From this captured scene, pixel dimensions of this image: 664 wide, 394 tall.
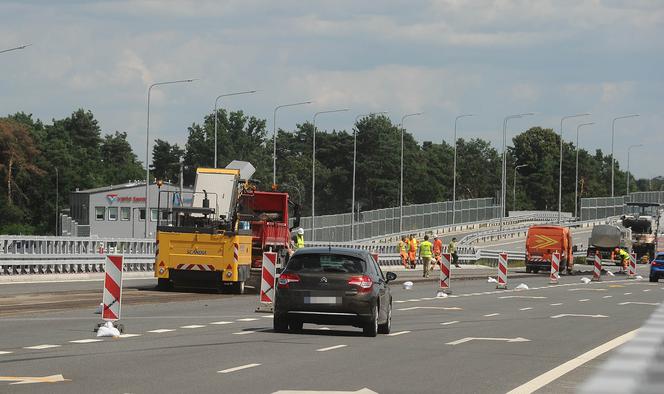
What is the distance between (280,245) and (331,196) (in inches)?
4585

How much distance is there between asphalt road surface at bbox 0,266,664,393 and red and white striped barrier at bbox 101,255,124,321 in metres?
0.47

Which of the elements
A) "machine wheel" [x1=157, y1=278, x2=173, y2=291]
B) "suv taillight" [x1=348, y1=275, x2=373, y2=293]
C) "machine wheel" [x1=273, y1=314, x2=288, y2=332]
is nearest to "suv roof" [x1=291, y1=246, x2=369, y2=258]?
"suv taillight" [x1=348, y1=275, x2=373, y2=293]

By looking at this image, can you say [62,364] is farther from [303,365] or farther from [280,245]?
[280,245]

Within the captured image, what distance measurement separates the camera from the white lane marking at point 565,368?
480 inches

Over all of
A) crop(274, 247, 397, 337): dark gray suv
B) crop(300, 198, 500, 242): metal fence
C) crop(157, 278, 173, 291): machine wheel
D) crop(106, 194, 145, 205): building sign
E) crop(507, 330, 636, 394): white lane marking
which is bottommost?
crop(507, 330, 636, 394): white lane marking

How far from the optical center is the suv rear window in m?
18.7

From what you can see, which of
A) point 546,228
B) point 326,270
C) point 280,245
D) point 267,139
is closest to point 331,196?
point 267,139

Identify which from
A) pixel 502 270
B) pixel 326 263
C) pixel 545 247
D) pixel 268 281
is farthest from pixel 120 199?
pixel 326 263

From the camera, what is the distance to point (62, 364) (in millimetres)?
13289

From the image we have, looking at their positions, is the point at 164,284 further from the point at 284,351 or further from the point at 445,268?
the point at 284,351

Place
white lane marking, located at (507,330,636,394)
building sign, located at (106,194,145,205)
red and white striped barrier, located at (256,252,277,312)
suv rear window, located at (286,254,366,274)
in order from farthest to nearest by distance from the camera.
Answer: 1. building sign, located at (106,194,145,205)
2. red and white striped barrier, located at (256,252,277,312)
3. suv rear window, located at (286,254,366,274)
4. white lane marking, located at (507,330,636,394)

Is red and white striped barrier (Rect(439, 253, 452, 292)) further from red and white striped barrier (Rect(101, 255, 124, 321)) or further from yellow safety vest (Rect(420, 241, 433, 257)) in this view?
red and white striped barrier (Rect(101, 255, 124, 321))

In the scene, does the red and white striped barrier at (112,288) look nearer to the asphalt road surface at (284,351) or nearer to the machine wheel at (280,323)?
the asphalt road surface at (284,351)

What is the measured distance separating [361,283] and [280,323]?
4.98 ft
